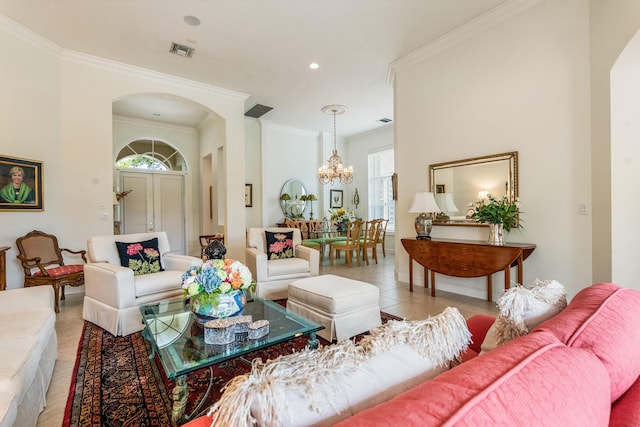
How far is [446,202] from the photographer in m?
3.92

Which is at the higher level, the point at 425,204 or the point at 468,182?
the point at 468,182

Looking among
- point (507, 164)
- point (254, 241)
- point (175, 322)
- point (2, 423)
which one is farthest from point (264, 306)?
point (507, 164)

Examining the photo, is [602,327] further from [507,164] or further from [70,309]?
[70,309]

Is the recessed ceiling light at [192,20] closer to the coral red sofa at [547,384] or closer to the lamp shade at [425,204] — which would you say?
the lamp shade at [425,204]

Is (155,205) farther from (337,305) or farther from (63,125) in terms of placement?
(337,305)

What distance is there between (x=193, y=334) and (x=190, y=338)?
6 centimetres

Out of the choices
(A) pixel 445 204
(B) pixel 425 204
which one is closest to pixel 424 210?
(B) pixel 425 204

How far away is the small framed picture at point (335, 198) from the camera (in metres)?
8.26

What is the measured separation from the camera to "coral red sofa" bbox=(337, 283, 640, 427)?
17.4 inches

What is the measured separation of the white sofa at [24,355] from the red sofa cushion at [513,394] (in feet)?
4.74

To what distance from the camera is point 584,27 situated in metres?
2.76

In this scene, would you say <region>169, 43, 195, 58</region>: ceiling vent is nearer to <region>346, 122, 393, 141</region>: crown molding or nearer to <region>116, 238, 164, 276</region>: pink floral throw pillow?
<region>116, 238, 164, 276</region>: pink floral throw pillow

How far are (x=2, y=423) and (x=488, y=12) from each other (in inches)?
188

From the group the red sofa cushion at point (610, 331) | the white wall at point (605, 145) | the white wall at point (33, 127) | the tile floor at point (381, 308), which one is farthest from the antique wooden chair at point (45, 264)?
the white wall at point (605, 145)
